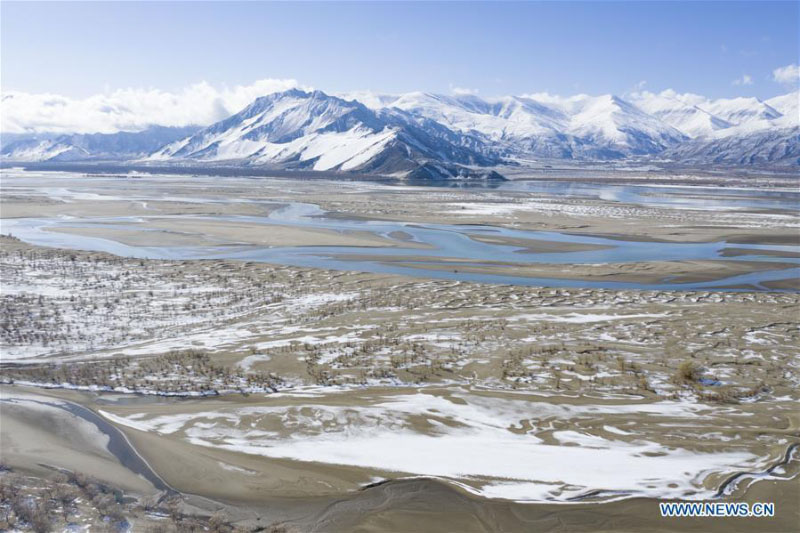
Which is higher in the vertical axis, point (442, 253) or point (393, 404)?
point (442, 253)

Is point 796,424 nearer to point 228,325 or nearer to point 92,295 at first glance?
point 228,325

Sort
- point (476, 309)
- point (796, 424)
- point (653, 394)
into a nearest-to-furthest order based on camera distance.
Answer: point (796, 424) < point (653, 394) < point (476, 309)

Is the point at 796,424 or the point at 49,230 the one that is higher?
the point at 49,230

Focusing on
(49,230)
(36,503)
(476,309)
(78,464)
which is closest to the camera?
(36,503)

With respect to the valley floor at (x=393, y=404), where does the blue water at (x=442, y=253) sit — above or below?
above

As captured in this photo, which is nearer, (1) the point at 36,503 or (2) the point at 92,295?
(1) the point at 36,503

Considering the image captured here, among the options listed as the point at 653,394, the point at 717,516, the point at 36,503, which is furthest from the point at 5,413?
the point at 653,394

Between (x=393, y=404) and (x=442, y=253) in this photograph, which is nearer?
(x=393, y=404)

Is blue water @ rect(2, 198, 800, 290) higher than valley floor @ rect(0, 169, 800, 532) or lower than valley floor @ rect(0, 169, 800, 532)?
higher

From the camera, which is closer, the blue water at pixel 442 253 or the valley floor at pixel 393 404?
the valley floor at pixel 393 404

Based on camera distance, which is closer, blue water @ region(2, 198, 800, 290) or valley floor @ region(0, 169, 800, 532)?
valley floor @ region(0, 169, 800, 532)

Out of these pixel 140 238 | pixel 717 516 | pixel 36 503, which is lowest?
pixel 717 516
